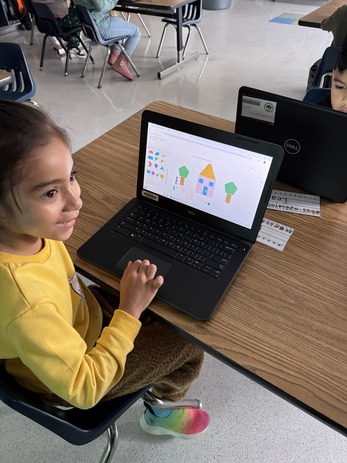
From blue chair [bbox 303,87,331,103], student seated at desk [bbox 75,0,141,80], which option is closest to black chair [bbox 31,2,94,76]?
student seated at desk [bbox 75,0,141,80]

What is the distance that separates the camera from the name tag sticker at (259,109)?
0.96m

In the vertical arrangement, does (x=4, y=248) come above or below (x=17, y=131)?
below

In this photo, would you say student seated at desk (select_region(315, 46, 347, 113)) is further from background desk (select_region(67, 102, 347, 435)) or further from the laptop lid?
the laptop lid

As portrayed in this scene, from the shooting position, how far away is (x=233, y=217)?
862mm

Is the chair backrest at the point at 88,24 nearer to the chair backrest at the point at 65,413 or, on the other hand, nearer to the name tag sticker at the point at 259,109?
the name tag sticker at the point at 259,109

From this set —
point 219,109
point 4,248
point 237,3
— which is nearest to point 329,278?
point 4,248

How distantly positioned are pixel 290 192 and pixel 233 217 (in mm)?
290

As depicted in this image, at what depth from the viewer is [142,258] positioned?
852 millimetres

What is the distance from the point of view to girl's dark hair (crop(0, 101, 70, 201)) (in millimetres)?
606

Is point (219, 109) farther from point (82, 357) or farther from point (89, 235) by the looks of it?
point (82, 357)

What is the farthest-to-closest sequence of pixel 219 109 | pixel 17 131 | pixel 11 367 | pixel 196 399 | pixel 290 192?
pixel 219 109 < pixel 196 399 < pixel 290 192 < pixel 11 367 < pixel 17 131

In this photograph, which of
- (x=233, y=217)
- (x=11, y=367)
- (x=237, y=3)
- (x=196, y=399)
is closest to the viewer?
(x=11, y=367)

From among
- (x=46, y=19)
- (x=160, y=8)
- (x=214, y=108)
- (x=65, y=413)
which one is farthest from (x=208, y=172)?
(x=46, y=19)

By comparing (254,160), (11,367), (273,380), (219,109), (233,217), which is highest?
(254,160)
